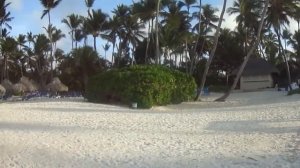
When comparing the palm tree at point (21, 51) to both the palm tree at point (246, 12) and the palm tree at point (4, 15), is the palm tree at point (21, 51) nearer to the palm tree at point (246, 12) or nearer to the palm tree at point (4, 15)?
the palm tree at point (4, 15)

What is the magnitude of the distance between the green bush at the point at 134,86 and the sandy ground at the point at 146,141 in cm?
759

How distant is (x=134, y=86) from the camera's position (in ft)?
84.4

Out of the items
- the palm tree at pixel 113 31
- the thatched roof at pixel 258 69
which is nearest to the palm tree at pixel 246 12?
the thatched roof at pixel 258 69

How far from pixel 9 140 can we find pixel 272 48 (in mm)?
62095

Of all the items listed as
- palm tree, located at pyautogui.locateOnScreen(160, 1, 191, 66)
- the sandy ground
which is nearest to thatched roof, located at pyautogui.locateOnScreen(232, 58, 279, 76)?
palm tree, located at pyautogui.locateOnScreen(160, 1, 191, 66)

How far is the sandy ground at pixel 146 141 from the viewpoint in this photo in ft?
33.1

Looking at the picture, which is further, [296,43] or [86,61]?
[296,43]

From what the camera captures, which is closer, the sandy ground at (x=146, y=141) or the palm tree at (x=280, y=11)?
the sandy ground at (x=146, y=141)

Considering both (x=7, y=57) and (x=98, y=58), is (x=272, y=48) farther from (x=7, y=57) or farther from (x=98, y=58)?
(x=7, y=57)

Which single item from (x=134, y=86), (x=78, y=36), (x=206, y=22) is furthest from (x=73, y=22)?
(x=134, y=86)

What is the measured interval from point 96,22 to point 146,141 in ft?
163

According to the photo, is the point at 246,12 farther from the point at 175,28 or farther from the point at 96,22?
the point at 96,22

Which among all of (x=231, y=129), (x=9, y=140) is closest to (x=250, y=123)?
(x=231, y=129)

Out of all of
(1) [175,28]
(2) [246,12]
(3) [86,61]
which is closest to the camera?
(2) [246,12]
